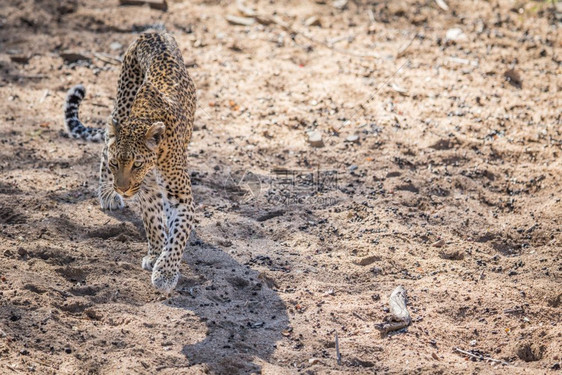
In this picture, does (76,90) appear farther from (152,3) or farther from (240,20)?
(152,3)

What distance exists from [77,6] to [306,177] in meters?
6.40

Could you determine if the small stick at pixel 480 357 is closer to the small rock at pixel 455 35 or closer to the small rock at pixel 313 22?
the small rock at pixel 455 35

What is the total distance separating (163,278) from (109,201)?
1791mm

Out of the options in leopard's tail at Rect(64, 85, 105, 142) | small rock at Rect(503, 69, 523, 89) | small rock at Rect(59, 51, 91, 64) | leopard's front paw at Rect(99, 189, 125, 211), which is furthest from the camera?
small rock at Rect(59, 51, 91, 64)

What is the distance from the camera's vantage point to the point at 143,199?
7797 millimetres

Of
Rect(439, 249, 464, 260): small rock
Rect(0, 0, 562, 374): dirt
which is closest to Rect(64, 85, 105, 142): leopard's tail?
Rect(0, 0, 562, 374): dirt

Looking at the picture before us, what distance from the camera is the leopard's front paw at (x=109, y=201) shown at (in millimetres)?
8656

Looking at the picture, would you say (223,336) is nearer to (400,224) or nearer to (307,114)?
(400,224)

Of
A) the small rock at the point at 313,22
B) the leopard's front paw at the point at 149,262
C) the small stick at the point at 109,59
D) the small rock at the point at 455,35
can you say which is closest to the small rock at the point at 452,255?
the leopard's front paw at the point at 149,262

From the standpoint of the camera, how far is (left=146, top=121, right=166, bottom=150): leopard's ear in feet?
22.5

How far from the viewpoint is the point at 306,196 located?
932 centimetres

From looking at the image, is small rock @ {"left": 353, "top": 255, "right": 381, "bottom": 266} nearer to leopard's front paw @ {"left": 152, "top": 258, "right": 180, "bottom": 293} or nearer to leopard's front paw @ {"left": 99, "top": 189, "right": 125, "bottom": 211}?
leopard's front paw @ {"left": 152, "top": 258, "right": 180, "bottom": 293}

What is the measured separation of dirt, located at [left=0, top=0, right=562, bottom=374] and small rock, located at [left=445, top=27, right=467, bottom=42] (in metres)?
0.04

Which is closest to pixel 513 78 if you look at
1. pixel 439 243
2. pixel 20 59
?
pixel 439 243
